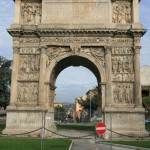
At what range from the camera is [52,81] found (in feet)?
92.8

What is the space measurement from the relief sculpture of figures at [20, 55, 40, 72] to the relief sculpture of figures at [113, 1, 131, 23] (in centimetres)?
749

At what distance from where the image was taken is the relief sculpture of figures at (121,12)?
27031 mm

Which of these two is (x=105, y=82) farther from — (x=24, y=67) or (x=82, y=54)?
(x=24, y=67)

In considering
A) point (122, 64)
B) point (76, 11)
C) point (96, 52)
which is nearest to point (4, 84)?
point (76, 11)

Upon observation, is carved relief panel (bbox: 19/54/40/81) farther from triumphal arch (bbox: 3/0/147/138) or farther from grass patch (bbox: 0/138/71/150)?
grass patch (bbox: 0/138/71/150)

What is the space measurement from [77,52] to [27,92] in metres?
5.33

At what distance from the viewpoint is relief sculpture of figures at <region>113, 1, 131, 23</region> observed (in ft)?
88.7

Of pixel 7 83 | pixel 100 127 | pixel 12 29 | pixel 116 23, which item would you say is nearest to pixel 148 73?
pixel 7 83

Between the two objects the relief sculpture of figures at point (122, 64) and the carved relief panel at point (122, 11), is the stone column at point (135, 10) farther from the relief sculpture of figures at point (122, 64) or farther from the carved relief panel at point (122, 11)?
the relief sculpture of figures at point (122, 64)

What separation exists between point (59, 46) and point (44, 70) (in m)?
2.42

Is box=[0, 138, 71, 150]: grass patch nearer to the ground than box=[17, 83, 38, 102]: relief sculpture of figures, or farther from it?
nearer to the ground

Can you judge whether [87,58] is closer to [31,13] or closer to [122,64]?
[122,64]

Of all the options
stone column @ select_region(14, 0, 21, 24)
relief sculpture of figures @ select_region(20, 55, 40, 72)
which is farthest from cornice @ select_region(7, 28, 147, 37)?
relief sculpture of figures @ select_region(20, 55, 40, 72)

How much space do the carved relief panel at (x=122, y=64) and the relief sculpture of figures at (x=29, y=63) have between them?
6452mm
